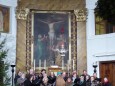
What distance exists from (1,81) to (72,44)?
15.1 metres

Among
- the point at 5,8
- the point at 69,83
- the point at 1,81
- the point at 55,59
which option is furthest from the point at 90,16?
the point at 1,81

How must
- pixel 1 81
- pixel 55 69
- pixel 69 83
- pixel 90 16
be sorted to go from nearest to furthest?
pixel 1 81, pixel 69 83, pixel 55 69, pixel 90 16

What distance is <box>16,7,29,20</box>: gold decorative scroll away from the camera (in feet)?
69.3

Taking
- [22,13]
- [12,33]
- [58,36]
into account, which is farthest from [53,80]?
[22,13]

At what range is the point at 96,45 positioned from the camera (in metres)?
20.9

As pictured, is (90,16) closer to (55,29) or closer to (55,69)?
(55,29)

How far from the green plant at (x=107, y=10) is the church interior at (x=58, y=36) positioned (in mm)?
11362

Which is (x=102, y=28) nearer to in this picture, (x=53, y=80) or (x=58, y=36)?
(x=58, y=36)

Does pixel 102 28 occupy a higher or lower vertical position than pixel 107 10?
higher

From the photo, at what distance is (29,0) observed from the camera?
70.9 ft

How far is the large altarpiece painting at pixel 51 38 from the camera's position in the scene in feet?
69.8

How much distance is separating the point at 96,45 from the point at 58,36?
2.43 metres

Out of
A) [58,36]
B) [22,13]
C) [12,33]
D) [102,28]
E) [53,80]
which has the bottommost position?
[53,80]

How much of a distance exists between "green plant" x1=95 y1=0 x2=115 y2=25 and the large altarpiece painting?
480 inches
